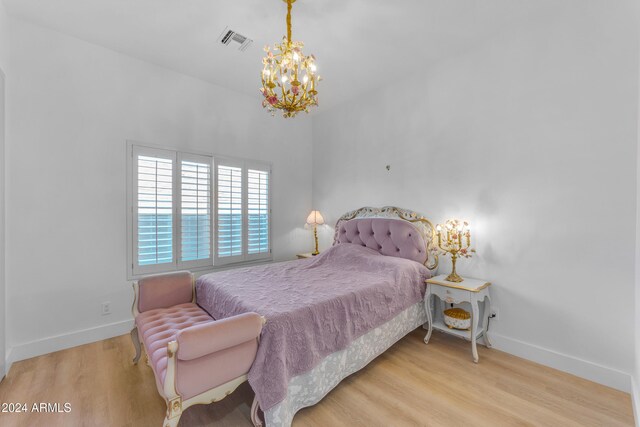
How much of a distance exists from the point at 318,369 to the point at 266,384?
0.40 meters

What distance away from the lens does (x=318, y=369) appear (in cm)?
186

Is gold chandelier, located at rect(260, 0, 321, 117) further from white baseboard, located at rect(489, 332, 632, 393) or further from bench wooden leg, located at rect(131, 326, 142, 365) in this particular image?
white baseboard, located at rect(489, 332, 632, 393)

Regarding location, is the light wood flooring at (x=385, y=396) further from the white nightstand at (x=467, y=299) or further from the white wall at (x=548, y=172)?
the white wall at (x=548, y=172)

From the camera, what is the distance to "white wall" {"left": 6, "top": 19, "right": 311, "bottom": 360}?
8.17 feet

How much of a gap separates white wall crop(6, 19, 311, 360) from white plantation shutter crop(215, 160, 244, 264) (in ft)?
1.75

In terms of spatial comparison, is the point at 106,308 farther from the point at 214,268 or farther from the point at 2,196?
the point at 2,196

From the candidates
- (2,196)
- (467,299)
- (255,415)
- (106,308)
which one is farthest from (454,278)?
(2,196)

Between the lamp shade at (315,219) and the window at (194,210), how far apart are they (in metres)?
0.67

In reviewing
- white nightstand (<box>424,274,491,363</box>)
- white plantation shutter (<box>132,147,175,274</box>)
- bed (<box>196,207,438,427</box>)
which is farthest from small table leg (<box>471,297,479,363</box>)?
white plantation shutter (<box>132,147,175,274</box>)

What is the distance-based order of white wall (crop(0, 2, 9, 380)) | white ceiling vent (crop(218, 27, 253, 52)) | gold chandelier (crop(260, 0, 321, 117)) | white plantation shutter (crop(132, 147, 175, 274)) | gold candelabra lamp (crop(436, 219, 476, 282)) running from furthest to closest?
white plantation shutter (crop(132, 147, 175, 274)) → gold candelabra lamp (crop(436, 219, 476, 282)) → white ceiling vent (crop(218, 27, 253, 52)) → white wall (crop(0, 2, 9, 380)) → gold chandelier (crop(260, 0, 321, 117))

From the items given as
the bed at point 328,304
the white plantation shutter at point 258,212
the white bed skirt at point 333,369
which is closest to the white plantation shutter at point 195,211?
the white plantation shutter at point 258,212

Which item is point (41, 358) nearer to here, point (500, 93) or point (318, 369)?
point (318, 369)

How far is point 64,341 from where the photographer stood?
2654 millimetres

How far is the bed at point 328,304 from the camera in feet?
5.47
